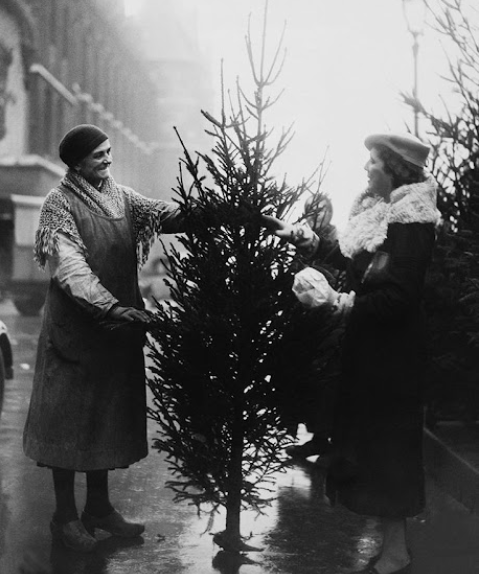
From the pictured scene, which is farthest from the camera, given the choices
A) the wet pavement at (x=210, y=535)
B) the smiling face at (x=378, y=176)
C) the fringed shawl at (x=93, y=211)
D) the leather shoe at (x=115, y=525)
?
the leather shoe at (x=115, y=525)

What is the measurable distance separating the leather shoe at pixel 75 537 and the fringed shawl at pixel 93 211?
4.33 ft

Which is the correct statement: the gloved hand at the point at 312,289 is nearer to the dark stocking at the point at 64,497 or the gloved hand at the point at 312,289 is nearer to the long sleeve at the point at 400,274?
the long sleeve at the point at 400,274

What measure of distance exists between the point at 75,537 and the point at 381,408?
1.64m

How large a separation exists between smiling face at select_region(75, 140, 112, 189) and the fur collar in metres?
1.27

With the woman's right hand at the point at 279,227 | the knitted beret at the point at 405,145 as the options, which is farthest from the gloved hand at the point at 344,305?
the knitted beret at the point at 405,145

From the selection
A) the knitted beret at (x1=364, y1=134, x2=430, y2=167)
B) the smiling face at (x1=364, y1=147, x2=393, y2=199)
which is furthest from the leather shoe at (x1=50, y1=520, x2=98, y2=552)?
the knitted beret at (x1=364, y1=134, x2=430, y2=167)

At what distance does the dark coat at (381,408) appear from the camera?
4668mm

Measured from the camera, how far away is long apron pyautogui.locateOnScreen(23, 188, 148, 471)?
513cm

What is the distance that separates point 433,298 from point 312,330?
2657 mm

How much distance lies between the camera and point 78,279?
4.98 metres

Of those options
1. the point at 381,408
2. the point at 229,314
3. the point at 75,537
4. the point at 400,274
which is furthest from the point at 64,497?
the point at 400,274

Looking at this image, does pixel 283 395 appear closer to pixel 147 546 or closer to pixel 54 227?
pixel 147 546

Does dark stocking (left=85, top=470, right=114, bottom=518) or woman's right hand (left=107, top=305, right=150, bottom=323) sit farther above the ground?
woman's right hand (left=107, top=305, right=150, bottom=323)

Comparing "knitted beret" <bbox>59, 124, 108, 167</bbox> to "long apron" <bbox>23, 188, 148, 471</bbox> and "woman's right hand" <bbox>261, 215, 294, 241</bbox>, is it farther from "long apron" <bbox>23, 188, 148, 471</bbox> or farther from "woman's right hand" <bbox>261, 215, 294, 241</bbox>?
"woman's right hand" <bbox>261, 215, 294, 241</bbox>
